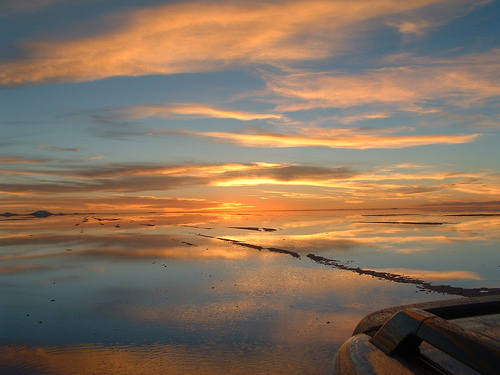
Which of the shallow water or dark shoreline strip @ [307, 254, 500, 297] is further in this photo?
dark shoreline strip @ [307, 254, 500, 297]

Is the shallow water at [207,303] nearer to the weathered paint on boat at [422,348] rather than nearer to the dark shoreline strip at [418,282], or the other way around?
the dark shoreline strip at [418,282]

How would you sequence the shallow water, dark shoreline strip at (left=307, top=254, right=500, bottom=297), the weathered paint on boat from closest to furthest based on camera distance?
the weathered paint on boat → the shallow water → dark shoreline strip at (left=307, top=254, right=500, bottom=297)

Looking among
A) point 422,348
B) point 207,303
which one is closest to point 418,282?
point 207,303

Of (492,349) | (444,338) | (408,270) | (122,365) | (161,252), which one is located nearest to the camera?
(492,349)

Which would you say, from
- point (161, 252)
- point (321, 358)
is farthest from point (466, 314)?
point (161, 252)

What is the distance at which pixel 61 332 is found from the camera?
33.0 feet

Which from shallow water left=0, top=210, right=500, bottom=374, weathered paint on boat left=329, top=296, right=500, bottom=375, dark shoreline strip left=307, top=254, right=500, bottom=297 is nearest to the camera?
weathered paint on boat left=329, top=296, right=500, bottom=375

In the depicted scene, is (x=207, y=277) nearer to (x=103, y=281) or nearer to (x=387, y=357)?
(x=103, y=281)

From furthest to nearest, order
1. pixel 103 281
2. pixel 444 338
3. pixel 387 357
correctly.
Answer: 1. pixel 103 281
2. pixel 387 357
3. pixel 444 338

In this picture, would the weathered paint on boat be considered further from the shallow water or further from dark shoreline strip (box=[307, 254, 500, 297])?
dark shoreline strip (box=[307, 254, 500, 297])

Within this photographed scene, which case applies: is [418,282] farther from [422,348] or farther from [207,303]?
[422,348]

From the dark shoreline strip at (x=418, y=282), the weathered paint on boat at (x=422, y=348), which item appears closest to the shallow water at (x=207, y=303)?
the dark shoreline strip at (x=418, y=282)

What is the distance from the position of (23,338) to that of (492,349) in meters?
11.7

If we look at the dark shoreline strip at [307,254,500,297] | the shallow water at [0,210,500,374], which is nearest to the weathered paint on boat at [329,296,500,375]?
the shallow water at [0,210,500,374]
